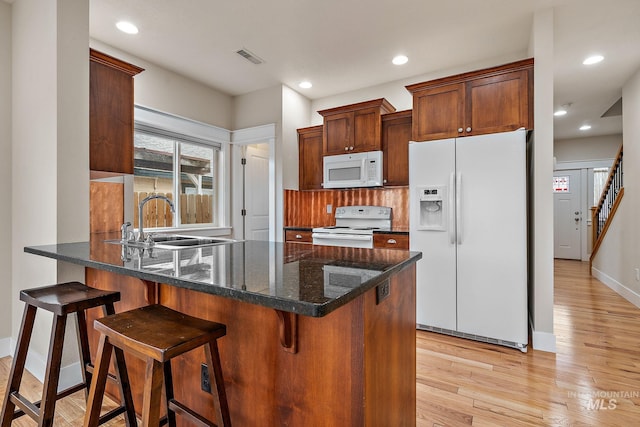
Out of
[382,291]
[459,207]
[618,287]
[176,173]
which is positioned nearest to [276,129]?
[176,173]

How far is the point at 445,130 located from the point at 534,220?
3.57 feet

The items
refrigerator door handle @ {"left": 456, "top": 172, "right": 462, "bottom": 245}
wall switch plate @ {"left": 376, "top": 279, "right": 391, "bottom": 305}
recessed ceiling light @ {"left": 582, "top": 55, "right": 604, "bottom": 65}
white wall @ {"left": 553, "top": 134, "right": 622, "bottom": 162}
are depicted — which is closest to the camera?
wall switch plate @ {"left": 376, "top": 279, "right": 391, "bottom": 305}

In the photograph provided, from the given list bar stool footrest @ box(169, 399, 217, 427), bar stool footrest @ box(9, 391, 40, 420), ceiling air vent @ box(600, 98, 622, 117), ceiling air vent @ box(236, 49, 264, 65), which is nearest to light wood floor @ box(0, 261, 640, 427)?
bar stool footrest @ box(9, 391, 40, 420)

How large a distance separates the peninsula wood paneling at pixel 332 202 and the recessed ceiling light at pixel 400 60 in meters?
1.42

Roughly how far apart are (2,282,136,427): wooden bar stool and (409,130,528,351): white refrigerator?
8.03 ft

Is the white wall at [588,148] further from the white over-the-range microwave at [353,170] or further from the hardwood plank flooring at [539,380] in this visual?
the white over-the-range microwave at [353,170]

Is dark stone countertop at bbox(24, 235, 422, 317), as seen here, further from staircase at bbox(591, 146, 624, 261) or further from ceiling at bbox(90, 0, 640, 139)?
staircase at bbox(591, 146, 624, 261)

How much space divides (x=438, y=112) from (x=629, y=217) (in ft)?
9.69

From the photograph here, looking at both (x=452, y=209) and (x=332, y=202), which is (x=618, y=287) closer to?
(x=452, y=209)

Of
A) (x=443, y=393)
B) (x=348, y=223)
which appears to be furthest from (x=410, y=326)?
(x=348, y=223)

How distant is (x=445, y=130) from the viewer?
3012 millimetres

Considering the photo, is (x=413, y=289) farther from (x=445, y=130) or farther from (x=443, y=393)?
(x=445, y=130)

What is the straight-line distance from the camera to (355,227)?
4.14m

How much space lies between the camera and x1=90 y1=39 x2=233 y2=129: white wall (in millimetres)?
3482
